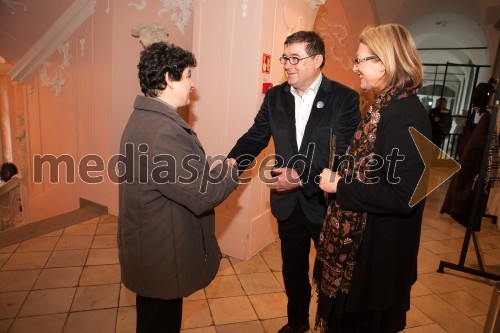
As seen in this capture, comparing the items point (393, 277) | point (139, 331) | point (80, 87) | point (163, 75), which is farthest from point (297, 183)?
point (80, 87)

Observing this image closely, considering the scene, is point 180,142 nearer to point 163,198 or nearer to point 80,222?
point 163,198

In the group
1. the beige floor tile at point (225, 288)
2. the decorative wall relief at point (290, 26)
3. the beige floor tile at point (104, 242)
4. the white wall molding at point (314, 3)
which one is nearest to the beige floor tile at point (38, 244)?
the beige floor tile at point (104, 242)

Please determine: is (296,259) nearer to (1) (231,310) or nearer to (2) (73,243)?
(1) (231,310)

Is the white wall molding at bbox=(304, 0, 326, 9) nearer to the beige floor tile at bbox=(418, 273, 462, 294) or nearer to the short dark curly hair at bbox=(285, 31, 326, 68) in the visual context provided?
the short dark curly hair at bbox=(285, 31, 326, 68)

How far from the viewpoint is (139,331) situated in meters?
1.59

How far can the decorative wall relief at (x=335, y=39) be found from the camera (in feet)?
17.2

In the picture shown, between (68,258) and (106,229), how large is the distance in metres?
0.70

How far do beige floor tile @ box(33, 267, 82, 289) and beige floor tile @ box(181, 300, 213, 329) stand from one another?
1012 millimetres

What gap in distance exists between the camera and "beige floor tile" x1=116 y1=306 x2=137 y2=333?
7.45ft

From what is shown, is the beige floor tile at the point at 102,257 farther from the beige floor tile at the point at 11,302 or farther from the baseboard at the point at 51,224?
the baseboard at the point at 51,224

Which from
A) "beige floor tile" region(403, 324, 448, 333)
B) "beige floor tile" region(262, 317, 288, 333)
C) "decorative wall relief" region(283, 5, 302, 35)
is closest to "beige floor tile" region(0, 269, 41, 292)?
"beige floor tile" region(262, 317, 288, 333)

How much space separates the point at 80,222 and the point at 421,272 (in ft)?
12.6

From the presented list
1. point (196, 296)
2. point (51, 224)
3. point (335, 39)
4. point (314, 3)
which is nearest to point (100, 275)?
point (196, 296)

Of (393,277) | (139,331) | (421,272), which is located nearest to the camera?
(393,277)
